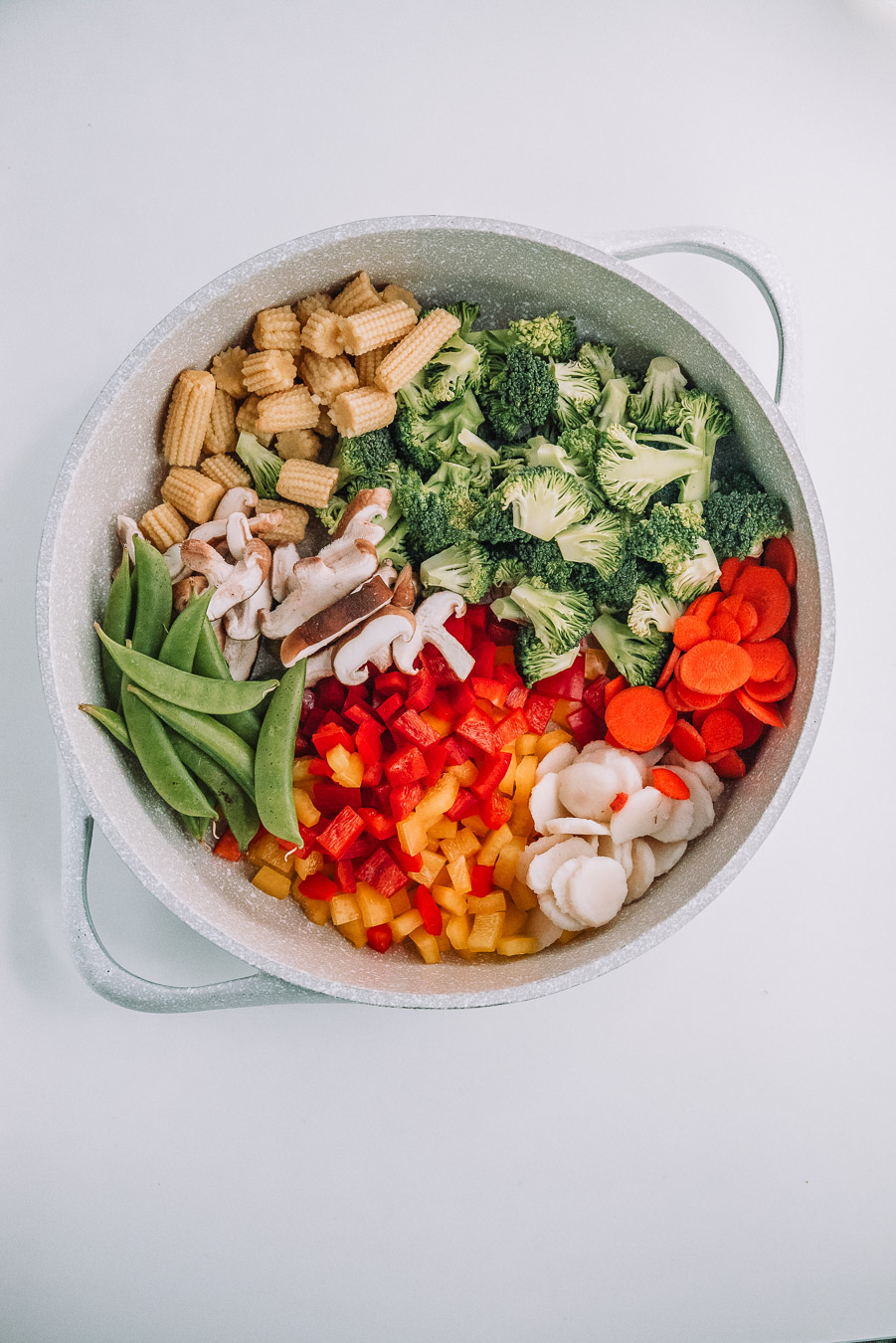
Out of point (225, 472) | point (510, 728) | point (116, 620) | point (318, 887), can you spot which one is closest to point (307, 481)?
point (225, 472)

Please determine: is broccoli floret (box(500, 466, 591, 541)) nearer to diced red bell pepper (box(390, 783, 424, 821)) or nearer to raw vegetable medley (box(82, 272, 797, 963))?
raw vegetable medley (box(82, 272, 797, 963))

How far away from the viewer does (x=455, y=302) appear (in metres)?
2.00

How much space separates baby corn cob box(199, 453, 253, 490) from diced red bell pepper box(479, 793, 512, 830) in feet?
3.01

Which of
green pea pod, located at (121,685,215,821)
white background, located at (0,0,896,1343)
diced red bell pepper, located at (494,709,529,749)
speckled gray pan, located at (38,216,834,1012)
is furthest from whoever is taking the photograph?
white background, located at (0,0,896,1343)

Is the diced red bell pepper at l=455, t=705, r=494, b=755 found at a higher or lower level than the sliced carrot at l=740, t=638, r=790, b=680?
lower

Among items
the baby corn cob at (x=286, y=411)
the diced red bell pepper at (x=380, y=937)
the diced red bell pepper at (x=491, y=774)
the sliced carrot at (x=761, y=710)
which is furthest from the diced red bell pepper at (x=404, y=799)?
the baby corn cob at (x=286, y=411)

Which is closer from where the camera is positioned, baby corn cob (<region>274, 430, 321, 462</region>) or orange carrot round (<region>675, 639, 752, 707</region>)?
orange carrot round (<region>675, 639, 752, 707</region>)

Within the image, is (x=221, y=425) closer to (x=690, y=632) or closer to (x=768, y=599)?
(x=690, y=632)

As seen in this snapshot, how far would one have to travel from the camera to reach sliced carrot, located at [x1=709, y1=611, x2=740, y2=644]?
6.16ft

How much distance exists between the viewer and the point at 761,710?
73.7 inches

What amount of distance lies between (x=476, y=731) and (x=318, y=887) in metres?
0.52

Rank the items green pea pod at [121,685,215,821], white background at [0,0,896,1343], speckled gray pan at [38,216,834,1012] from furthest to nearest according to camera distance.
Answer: white background at [0,0,896,1343] < green pea pod at [121,685,215,821] < speckled gray pan at [38,216,834,1012]

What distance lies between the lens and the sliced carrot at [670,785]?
1908 millimetres

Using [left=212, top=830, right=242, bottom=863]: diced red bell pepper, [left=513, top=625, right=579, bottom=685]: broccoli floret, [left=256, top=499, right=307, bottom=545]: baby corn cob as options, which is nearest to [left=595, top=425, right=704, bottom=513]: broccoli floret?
[left=513, top=625, right=579, bottom=685]: broccoli floret
